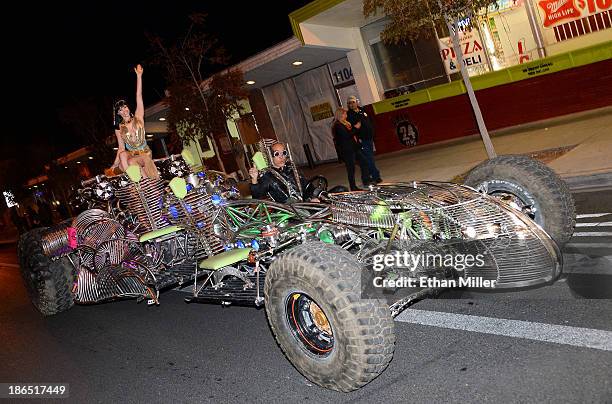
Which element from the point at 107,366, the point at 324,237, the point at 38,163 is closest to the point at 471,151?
the point at 324,237

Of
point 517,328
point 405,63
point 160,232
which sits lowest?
point 517,328

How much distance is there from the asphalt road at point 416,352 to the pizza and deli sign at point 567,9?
360 inches

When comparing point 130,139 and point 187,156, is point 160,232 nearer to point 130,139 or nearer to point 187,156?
point 187,156

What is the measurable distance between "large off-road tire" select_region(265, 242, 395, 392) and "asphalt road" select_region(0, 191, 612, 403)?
30cm

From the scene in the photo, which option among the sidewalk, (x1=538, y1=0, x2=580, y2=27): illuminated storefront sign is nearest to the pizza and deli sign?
(x1=538, y1=0, x2=580, y2=27): illuminated storefront sign

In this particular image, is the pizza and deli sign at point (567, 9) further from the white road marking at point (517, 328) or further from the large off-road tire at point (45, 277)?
the large off-road tire at point (45, 277)

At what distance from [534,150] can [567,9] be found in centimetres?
609

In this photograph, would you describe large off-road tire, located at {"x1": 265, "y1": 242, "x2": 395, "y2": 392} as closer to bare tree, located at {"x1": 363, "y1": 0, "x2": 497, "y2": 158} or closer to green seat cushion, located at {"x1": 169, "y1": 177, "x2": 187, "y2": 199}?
green seat cushion, located at {"x1": 169, "y1": 177, "x2": 187, "y2": 199}

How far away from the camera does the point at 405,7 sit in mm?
9953

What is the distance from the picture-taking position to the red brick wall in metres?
13.4

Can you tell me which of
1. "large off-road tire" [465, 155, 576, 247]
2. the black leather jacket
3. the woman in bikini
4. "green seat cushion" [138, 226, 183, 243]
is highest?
the woman in bikini

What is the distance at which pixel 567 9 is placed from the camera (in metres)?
14.5

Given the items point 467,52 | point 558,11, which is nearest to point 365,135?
point 467,52

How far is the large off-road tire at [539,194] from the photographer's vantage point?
15.3 ft
